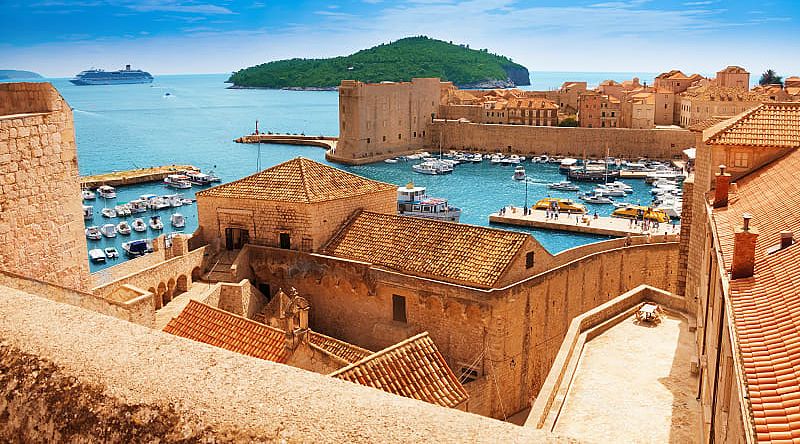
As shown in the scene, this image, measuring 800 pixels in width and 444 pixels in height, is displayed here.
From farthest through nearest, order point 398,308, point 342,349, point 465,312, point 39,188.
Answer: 1. point 398,308
2. point 465,312
3. point 342,349
4. point 39,188

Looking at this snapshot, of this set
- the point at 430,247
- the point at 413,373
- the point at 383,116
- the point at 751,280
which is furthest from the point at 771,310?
the point at 383,116

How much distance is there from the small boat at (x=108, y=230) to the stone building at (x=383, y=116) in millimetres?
32191

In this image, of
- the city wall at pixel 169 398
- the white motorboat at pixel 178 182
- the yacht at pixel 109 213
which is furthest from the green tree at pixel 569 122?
the city wall at pixel 169 398

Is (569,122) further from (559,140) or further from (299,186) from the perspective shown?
(299,186)

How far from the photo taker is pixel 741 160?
40.1ft

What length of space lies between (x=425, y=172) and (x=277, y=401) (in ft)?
192

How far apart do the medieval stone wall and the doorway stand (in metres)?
8.65

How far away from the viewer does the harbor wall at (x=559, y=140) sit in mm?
65875

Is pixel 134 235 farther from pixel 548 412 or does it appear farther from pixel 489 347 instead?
pixel 548 412

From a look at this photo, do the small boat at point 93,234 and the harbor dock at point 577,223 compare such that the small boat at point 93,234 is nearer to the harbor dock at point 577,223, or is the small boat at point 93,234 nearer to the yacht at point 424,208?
the yacht at point 424,208

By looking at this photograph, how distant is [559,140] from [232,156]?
33.6m

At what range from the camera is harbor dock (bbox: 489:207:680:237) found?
123 ft

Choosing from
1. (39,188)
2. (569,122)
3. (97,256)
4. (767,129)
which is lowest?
(97,256)

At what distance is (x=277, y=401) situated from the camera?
2184 millimetres
